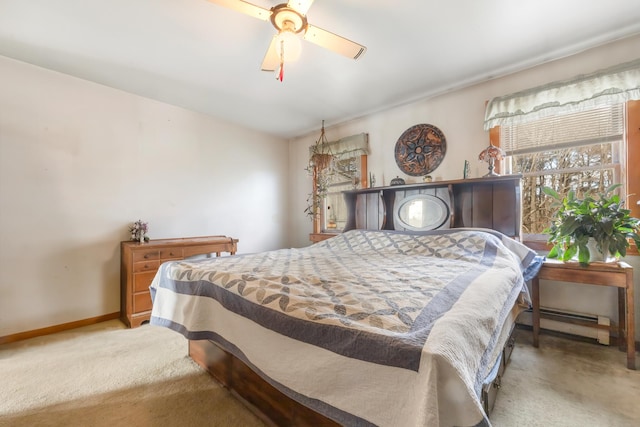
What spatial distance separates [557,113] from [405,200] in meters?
1.52

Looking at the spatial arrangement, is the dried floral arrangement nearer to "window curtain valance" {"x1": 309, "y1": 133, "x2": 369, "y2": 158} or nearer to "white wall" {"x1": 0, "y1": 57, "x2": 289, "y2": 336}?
"white wall" {"x1": 0, "y1": 57, "x2": 289, "y2": 336}

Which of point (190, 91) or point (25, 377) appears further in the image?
point (190, 91)

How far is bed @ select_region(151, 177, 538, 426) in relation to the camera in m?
0.70

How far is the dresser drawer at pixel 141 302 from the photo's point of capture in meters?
2.68

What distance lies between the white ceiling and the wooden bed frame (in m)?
1.10

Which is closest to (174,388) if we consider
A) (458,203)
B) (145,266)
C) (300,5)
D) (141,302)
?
(141,302)

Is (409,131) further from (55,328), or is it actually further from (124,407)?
(55,328)

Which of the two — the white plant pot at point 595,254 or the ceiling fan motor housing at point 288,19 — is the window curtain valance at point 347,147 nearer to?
the ceiling fan motor housing at point 288,19

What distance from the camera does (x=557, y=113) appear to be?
2354mm

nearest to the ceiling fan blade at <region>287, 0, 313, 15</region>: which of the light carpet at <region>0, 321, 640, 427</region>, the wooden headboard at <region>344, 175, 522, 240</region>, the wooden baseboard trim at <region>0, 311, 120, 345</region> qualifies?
the wooden headboard at <region>344, 175, 522, 240</region>

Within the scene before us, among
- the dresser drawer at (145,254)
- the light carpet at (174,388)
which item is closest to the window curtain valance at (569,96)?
the light carpet at (174,388)

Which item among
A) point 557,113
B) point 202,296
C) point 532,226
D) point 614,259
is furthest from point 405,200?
point 202,296

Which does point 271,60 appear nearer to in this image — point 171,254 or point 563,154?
point 171,254

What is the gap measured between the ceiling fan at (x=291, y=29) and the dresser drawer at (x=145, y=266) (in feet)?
7.59
